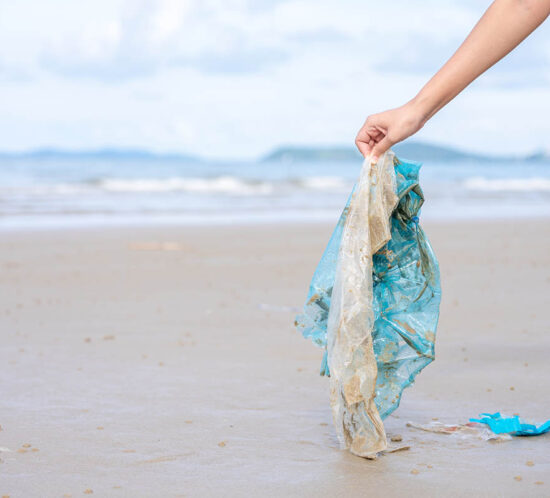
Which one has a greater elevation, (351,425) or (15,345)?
(15,345)

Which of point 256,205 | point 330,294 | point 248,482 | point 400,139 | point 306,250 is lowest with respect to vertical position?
point 248,482

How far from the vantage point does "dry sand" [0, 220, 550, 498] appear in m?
3.15

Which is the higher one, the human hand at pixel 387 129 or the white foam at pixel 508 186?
the white foam at pixel 508 186

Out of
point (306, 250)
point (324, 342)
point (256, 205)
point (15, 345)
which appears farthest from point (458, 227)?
point (324, 342)

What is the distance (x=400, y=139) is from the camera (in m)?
2.78

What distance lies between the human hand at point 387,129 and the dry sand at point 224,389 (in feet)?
4.23

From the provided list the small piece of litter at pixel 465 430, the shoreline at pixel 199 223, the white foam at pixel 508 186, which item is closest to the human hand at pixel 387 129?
the small piece of litter at pixel 465 430

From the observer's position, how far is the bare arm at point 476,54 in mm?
2260

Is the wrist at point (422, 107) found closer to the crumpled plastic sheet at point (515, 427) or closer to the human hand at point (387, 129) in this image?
the human hand at point (387, 129)

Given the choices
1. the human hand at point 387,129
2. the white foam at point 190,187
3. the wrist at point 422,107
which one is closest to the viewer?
→ the wrist at point 422,107

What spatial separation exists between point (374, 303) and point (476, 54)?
139cm

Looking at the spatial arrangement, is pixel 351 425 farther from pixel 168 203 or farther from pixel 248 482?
pixel 168 203

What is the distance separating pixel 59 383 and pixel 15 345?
1.25m

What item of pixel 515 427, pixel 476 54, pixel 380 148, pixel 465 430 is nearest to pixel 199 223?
pixel 465 430
